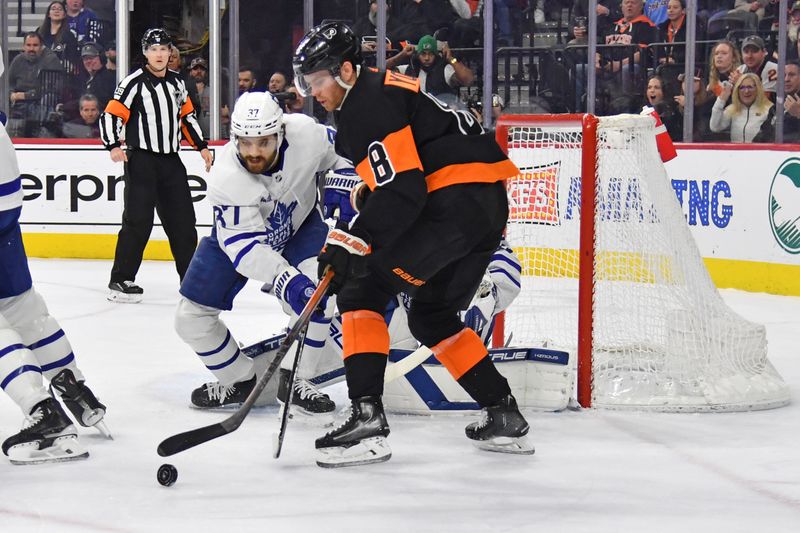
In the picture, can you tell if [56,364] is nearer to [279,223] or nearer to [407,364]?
[279,223]

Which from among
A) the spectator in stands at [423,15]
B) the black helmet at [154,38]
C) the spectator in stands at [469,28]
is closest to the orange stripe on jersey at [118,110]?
the black helmet at [154,38]

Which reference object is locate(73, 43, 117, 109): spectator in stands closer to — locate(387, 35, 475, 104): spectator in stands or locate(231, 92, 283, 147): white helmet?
locate(387, 35, 475, 104): spectator in stands

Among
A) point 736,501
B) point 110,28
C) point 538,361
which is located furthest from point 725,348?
point 110,28

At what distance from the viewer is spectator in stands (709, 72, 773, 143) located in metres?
6.07

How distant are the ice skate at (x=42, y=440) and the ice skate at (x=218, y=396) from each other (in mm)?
616

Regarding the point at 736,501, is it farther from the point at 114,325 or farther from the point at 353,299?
the point at 114,325

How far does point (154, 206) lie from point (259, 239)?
2.68 metres

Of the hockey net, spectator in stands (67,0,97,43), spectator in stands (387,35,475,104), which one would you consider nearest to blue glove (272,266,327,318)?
the hockey net

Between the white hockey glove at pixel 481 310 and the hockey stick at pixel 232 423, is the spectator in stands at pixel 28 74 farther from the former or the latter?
the hockey stick at pixel 232 423

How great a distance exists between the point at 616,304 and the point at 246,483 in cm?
139

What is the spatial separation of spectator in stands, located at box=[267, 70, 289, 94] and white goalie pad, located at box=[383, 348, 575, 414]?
436 cm

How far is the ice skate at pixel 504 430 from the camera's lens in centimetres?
266

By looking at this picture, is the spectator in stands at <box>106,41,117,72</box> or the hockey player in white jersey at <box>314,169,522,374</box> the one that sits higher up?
the spectator in stands at <box>106,41,117,72</box>

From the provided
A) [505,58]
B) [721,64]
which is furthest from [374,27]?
[721,64]
